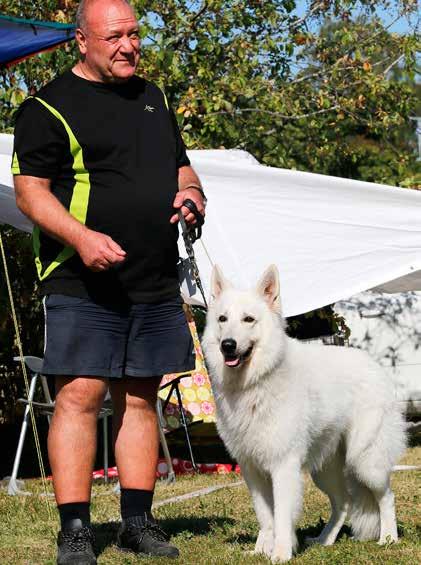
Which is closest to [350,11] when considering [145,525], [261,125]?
[261,125]

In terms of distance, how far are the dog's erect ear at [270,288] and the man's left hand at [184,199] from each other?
0.52 metres

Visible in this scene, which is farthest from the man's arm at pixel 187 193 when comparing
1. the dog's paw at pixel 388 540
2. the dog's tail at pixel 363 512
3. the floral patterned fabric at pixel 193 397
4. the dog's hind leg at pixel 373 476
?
the floral patterned fabric at pixel 193 397

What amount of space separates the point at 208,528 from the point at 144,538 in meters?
0.90

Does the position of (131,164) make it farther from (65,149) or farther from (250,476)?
(250,476)

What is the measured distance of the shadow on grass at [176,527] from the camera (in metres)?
5.28

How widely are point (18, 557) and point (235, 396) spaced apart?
1.28 meters

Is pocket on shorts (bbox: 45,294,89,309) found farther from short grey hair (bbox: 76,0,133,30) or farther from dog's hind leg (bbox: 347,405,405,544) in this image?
dog's hind leg (bbox: 347,405,405,544)

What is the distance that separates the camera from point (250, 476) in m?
4.99

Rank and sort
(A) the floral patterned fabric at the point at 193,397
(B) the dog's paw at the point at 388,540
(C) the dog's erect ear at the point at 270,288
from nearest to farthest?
1. (C) the dog's erect ear at the point at 270,288
2. (B) the dog's paw at the point at 388,540
3. (A) the floral patterned fabric at the point at 193,397

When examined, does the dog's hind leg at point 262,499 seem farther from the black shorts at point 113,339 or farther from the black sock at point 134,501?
the black shorts at point 113,339

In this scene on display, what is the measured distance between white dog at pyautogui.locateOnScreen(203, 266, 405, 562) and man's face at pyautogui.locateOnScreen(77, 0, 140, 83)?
3.64 ft

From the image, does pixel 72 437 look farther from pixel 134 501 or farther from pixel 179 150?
pixel 179 150

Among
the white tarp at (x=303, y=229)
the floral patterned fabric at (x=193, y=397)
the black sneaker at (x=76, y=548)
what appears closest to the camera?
the black sneaker at (x=76, y=548)

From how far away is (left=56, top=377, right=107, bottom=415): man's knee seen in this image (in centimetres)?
448
